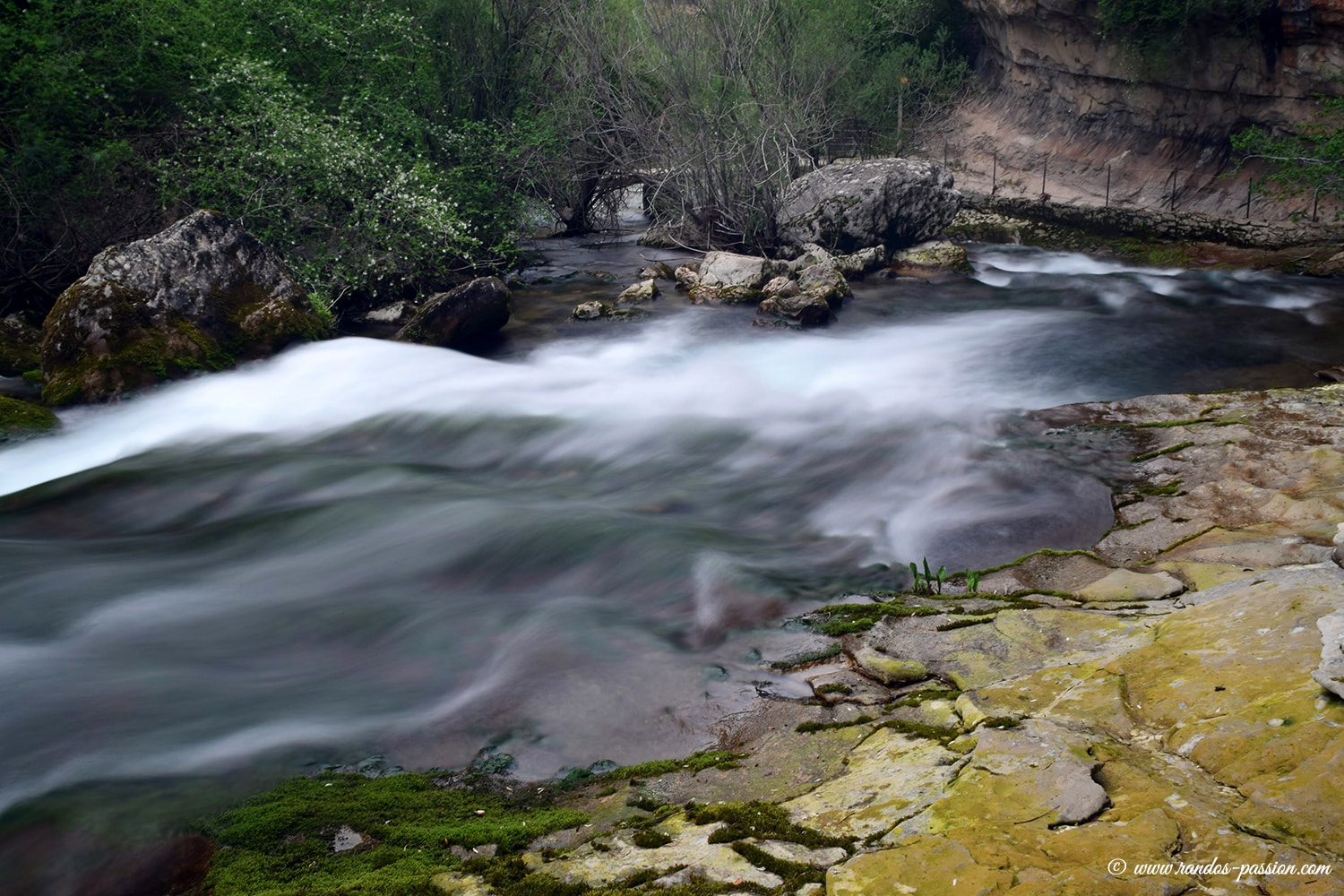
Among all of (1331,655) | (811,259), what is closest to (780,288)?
(811,259)

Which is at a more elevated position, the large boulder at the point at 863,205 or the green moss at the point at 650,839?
the large boulder at the point at 863,205

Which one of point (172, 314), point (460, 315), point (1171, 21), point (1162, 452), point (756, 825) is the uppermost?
point (1171, 21)

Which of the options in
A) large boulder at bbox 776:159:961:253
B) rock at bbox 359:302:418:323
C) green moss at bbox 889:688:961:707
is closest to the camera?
green moss at bbox 889:688:961:707

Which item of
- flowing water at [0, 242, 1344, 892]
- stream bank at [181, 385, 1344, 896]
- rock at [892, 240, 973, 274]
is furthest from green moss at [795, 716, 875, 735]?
rock at [892, 240, 973, 274]

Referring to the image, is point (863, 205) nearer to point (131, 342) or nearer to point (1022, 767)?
point (131, 342)

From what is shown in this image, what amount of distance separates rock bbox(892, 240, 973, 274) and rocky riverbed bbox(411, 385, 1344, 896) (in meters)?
12.5

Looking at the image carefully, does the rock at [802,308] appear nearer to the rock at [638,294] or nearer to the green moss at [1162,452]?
the rock at [638,294]

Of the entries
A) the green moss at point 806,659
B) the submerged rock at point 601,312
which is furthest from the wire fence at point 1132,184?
the green moss at point 806,659

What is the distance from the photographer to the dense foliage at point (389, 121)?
39.8 feet

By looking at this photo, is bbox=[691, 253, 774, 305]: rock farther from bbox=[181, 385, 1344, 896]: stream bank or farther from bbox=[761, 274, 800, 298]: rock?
bbox=[181, 385, 1344, 896]: stream bank

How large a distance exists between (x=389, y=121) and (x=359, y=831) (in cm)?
1380

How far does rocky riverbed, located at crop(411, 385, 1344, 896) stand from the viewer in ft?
8.66

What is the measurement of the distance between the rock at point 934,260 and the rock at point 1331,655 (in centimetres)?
1482

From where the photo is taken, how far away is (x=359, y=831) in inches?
147
